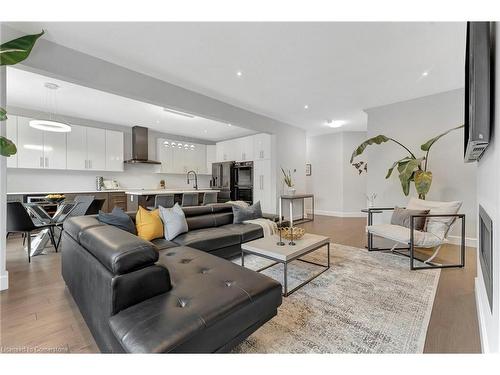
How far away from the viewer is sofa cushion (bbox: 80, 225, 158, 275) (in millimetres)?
1182

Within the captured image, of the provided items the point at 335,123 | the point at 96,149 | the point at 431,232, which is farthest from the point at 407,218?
the point at 96,149

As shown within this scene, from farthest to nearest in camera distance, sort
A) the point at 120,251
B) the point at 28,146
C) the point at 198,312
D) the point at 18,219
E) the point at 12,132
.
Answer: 1. the point at 28,146
2. the point at 12,132
3. the point at 18,219
4. the point at 120,251
5. the point at 198,312

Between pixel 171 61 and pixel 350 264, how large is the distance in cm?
346

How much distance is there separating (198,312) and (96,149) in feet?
18.2

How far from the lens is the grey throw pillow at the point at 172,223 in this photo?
271 cm

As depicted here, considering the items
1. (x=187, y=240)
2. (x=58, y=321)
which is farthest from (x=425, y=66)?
(x=58, y=321)

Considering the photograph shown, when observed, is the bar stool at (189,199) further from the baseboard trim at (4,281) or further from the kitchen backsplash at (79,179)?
the baseboard trim at (4,281)

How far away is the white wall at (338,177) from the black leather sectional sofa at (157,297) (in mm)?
5888

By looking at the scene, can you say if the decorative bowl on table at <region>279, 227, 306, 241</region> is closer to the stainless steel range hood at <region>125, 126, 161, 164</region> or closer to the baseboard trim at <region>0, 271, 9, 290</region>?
the baseboard trim at <region>0, 271, 9, 290</region>

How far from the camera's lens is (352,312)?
1788 mm

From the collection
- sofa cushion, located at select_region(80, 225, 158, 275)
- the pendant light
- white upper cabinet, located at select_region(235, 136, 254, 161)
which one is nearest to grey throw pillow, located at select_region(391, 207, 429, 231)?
sofa cushion, located at select_region(80, 225, 158, 275)

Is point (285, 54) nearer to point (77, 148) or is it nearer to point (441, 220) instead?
point (441, 220)
